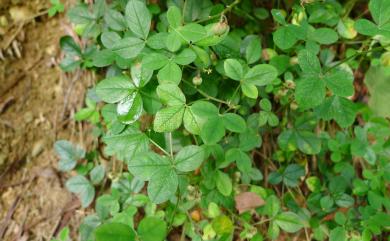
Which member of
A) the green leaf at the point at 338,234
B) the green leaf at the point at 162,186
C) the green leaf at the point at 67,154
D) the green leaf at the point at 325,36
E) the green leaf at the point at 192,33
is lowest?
the green leaf at the point at 338,234

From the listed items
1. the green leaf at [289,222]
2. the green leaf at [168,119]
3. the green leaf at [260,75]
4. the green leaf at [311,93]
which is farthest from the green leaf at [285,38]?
the green leaf at [289,222]

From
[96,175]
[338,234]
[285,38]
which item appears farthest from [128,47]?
[338,234]

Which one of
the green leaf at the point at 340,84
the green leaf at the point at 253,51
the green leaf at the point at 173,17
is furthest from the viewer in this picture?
the green leaf at the point at 253,51

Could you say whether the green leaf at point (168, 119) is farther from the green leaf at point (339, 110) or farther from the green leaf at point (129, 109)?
the green leaf at point (339, 110)

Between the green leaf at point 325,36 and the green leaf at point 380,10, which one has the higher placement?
the green leaf at point 380,10

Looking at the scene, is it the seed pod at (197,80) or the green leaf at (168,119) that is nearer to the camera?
the green leaf at (168,119)

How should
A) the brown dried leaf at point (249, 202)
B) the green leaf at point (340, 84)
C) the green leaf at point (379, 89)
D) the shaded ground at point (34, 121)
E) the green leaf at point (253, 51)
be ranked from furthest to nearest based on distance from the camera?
the shaded ground at point (34, 121)
the green leaf at point (379, 89)
the brown dried leaf at point (249, 202)
the green leaf at point (253, 51)
the green leaf at point (340, 84)

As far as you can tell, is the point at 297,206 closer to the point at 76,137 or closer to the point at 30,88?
the point at 76,137
